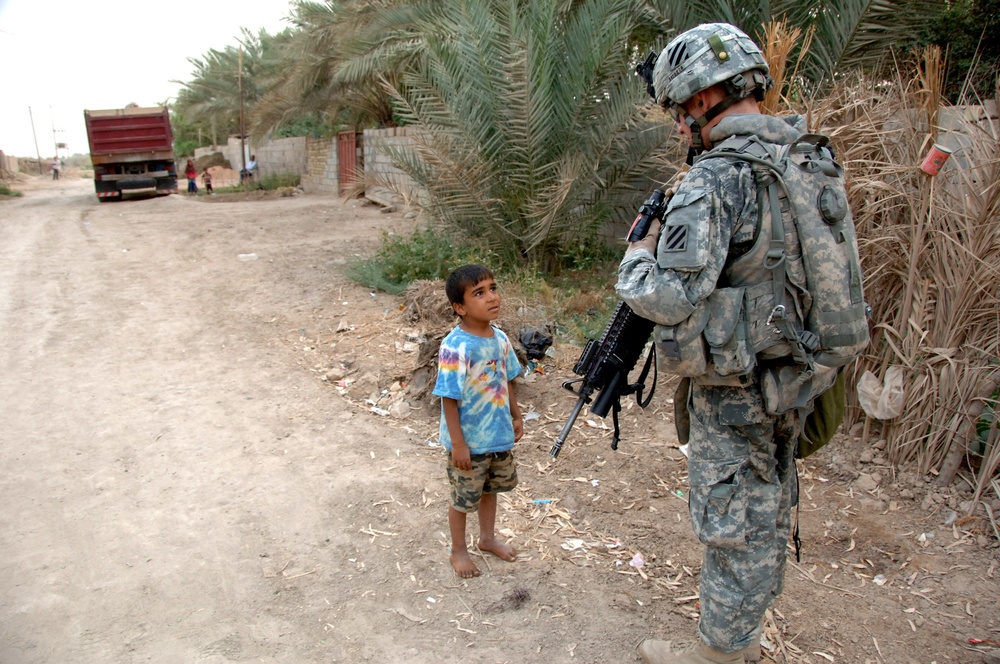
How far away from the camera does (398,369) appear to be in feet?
16.9

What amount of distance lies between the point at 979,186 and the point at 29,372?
617cm

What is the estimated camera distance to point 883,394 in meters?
3.59

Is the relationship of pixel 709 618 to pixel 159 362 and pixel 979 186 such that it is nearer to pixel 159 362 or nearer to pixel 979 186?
pixel 979 186

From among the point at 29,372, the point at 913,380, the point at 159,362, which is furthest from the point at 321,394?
the point at 913,380

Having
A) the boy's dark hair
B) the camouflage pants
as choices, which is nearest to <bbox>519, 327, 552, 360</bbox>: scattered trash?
the boy's dark hair

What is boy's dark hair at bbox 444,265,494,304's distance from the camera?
2715 millimetres

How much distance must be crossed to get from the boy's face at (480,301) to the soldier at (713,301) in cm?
68

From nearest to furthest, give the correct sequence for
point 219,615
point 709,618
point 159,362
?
point 709,618
point 219,615
point 159,362

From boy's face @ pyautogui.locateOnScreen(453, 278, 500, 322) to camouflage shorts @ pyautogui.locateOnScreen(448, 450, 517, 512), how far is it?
567 mm

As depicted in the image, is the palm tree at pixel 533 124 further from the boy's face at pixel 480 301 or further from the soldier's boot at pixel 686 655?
the soldier's boot at pixel 686 655

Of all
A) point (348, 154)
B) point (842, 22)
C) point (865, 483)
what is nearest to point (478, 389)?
point (865, 483)

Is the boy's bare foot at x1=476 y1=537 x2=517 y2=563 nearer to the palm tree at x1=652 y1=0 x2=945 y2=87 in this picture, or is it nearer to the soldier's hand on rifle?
the soldier's hand on rifle

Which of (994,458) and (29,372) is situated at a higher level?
(994,458)

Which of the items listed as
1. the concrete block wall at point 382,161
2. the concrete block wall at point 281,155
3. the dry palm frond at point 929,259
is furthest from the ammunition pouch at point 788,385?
the concrete block wall at point 281,155
